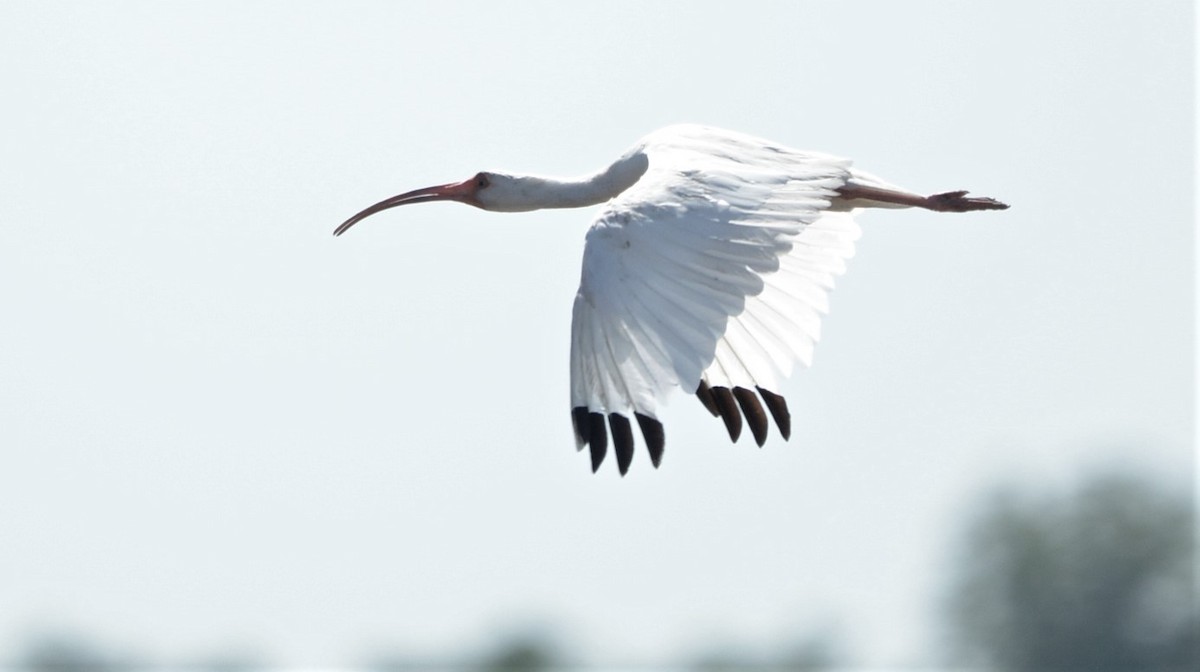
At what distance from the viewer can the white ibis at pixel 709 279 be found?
15.4m

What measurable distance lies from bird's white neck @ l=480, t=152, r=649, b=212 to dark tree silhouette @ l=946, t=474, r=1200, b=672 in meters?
69.6

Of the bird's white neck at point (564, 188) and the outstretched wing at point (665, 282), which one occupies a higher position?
the bird's white neck at point (564, 188)

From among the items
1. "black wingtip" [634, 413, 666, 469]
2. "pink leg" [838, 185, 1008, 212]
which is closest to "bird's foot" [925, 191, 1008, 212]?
"pink leg" [838, 185, 1008, 212]

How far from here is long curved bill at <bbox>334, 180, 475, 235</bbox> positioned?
65.7ft

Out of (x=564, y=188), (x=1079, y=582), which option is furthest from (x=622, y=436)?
(x=1079, y=582)

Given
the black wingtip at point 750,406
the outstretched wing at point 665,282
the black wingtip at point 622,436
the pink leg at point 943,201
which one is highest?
the pink leg at point 943,201

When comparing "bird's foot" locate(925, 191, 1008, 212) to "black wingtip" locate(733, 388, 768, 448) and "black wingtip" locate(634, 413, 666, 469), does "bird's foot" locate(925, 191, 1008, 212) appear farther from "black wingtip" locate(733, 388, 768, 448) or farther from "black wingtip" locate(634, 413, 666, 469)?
"black wingtip" locate(634, 413, 666, 469)

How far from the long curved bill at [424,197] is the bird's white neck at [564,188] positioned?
0.16 meters

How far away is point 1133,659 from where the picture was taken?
8588 centimetres

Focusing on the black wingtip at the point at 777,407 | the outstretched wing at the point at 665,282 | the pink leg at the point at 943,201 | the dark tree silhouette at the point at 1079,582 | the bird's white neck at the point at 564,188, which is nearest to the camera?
the outstretched wing at the point at 665,282

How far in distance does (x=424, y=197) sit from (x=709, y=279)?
5600 mm

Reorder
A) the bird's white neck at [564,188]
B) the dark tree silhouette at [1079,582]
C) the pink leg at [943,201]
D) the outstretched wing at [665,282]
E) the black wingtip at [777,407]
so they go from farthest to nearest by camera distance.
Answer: the dark tree silhouette at [1079,582]
the bird's white neck at [564,188]
the pink leg at [943,201]
the black wingtip at [777,407]
the outstretched wing at [665,282]

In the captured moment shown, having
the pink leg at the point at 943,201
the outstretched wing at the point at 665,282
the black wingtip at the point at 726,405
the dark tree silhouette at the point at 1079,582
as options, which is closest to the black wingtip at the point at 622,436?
the outstretched wing at the point at 665,282

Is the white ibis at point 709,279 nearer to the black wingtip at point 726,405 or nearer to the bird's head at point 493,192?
the black wingtip at point 726,405
